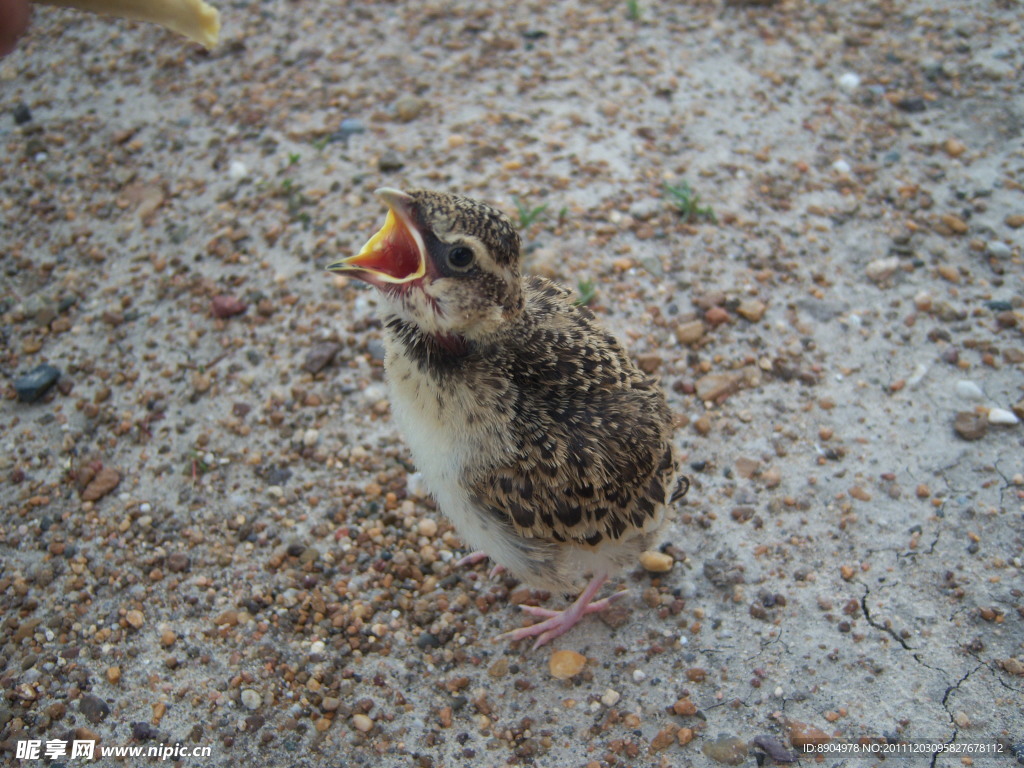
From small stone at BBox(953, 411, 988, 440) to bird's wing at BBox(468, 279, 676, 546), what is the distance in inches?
71.5

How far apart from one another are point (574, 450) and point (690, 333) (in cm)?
169

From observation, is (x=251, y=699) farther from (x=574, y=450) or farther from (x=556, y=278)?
(x=556, y=278)

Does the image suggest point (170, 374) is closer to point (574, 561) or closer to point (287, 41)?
point (574, 561)

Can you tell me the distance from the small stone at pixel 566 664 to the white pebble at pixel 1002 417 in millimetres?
2417

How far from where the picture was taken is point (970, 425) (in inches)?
159

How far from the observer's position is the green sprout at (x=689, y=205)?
193 inches

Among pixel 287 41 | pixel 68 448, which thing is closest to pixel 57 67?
pixel 287 41

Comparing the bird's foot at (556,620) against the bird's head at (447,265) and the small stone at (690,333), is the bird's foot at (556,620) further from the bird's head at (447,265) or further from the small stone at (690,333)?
the small stone at (690,333)

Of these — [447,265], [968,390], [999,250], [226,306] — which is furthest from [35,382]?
[999,250]

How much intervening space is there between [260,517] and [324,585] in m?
0.50

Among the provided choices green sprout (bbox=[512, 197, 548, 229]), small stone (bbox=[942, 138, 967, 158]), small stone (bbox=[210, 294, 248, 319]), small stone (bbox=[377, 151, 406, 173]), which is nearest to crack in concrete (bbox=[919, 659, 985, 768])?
green sprout (bbox=[512, 197, 548, 229])

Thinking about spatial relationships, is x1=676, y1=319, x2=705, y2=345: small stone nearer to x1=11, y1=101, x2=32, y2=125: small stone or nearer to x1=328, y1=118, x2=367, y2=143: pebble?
x1=328, y1=118, x2=367, y2=143: pebble

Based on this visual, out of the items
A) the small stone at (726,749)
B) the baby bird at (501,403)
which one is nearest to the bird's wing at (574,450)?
the baby bird at (501,403)

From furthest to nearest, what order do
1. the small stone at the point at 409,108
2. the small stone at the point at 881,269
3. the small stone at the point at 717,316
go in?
the small stone at the point at 409,108
the small stone at the point at 881,269
the small stone at the point at 717,316
